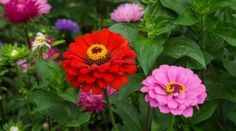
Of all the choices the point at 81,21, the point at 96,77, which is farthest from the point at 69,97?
the point at 81,21

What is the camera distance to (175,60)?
1488 mm

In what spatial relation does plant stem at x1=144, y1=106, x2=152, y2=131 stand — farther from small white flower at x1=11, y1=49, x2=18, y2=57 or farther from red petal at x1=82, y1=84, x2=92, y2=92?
small white flower at x1=11, y1=49, x2=18, y2=57

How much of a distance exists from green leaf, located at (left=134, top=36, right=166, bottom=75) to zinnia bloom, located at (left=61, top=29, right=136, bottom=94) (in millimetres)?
52

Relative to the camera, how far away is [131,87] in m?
1.41

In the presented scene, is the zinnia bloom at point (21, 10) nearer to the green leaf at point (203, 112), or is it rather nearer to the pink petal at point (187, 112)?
the green leaf at point (203, 112)

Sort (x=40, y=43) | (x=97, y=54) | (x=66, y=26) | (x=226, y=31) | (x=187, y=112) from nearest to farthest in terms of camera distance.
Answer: (x=187, y=112) < (x=97, y=54) < (x=226, y=31) < (x=40, y=43) < (x=66, y=26)

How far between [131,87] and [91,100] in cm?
27

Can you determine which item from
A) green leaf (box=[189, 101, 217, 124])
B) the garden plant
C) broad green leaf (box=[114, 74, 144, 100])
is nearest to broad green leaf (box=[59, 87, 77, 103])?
the garden plant

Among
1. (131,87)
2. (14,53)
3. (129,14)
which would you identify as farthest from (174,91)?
(129,14)

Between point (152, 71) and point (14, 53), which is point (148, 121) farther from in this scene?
point (14, 53)

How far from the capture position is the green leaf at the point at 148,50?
4.25 ft

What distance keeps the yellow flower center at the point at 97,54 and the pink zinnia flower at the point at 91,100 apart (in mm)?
304

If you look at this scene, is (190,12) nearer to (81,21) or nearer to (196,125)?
(196,125)

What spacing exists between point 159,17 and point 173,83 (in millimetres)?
249
